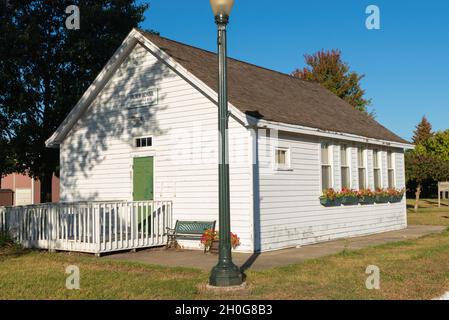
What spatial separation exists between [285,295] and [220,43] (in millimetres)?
4216

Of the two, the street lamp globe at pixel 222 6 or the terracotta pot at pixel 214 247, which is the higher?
the street lamp globe at pixel 222 6

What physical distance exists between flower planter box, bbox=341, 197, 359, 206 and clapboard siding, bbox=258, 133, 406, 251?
134mm

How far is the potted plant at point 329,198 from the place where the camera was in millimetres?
15461

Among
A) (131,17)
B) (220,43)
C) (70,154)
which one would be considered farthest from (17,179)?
(220,43)

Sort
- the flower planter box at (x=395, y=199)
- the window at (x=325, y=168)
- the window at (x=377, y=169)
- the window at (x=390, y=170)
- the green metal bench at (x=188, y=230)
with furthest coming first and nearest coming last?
the window at (x=390, y=170), the flower planter box at (x=395, y=199), the window at (x=377, y=169), the window at (x=325, y=168), the green metal bench at (x=188, y=230)

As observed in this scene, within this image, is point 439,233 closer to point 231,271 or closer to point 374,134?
point 374,134

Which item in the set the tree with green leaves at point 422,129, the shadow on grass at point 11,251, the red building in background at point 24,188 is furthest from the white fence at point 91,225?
the tree with green leaves at point 422,129

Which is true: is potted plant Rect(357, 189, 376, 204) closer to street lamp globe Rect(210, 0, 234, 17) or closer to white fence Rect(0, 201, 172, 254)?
white fence Rect(0, 201, 172, 254)

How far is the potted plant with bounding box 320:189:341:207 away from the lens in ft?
50.7

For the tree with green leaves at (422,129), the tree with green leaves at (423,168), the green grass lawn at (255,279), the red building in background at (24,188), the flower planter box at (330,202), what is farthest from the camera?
the tree with green leaves at (422,129)

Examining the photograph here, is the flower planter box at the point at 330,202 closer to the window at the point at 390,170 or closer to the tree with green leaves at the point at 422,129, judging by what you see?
the window at the point at 390,170

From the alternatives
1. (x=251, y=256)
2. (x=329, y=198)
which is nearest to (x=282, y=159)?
(x=329, y=198)

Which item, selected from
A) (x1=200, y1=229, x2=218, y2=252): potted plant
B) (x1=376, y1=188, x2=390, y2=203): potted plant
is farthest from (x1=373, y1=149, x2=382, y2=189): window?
(x1=200, y1=229, x2=218, y2=252): potted plant

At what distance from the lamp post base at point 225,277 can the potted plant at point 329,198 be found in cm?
766
